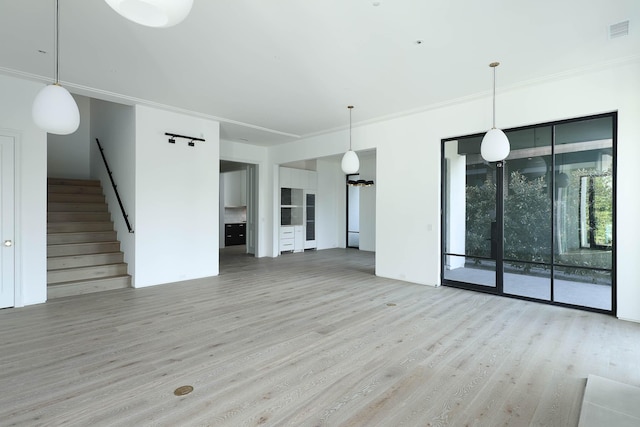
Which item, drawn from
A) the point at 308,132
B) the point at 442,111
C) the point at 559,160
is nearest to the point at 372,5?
the point at 442,111

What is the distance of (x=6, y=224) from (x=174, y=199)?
2.43 metres

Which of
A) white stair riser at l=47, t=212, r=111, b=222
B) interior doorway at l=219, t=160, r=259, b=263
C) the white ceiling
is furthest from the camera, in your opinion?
interior doorway at l=219, t=160, r=259, b=263

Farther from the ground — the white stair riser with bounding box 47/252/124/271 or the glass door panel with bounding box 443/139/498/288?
the glass door panel with bounding box 443/139/498/288

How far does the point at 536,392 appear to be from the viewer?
2629 mm

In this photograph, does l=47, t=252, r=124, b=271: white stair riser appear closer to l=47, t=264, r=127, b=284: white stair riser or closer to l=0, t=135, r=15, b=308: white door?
l=47, t=264, r=127, b=284: white stair riser

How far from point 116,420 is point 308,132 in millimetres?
6910

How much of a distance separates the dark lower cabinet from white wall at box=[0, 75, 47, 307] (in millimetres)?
7415

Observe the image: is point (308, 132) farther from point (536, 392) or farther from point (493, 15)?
point (536, 392)

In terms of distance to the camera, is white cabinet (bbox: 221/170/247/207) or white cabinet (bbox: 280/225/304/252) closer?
white cabinet (bbox: 280/225/304/252)

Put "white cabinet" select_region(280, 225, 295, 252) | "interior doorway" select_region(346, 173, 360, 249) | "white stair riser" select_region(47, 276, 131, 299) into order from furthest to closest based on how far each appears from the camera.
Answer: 1. "interior doorway" select_region(346, 173, 360, 249)
2. "white cabinet" select_region(280, 225, 295, 252)
3. "white stair riser" select_region(47, 276, 131, 299)

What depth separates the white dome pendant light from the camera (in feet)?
4.62

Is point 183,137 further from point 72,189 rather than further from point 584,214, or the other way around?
point 584,214

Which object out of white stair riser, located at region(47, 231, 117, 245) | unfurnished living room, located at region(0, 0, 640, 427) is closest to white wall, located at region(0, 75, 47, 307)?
unfurnished living room, located at region(0, 0, 640, 427)

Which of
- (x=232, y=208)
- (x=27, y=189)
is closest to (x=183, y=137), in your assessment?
(x=27, y=189)
